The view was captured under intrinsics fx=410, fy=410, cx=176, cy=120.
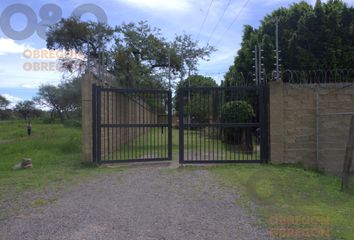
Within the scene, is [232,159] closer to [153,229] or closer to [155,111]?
[155,111]

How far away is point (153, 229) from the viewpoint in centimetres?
545

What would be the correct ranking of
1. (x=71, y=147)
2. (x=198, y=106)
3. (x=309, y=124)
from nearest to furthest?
(x=309, y=124), (x=198, y=106), (x=71, y=147)

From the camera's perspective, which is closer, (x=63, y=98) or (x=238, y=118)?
(x=238, y=118)

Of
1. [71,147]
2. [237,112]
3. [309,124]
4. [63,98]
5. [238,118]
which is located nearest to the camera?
[309,124]

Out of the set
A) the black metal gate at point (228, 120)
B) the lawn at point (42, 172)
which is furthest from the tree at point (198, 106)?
the lawn at point (42, 172)

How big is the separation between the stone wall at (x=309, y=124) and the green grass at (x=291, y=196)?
659 mm

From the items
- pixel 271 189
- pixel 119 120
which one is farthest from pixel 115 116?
pixel 271 189

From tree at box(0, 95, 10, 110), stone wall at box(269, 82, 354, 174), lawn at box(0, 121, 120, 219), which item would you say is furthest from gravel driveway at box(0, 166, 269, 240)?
tree at box(0, 95, 10, 110)

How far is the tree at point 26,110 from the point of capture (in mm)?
81562

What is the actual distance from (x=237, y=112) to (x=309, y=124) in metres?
2.08

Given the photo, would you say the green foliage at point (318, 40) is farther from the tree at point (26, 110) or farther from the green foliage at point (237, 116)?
the tree at point (26, 110)

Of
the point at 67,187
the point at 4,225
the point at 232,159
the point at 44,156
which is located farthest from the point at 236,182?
the point at 44,156

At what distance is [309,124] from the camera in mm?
11219

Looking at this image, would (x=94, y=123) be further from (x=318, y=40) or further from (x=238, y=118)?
(x=318, y=40)
